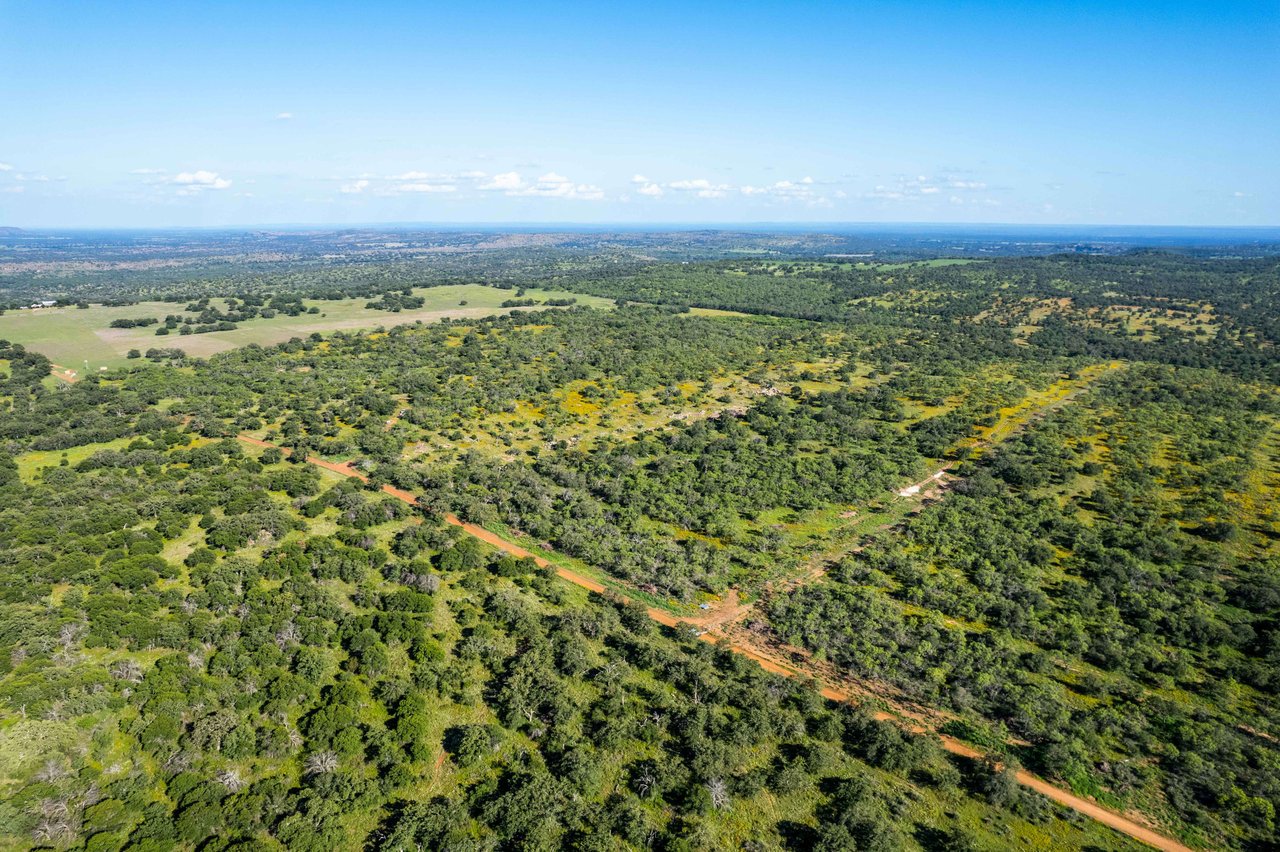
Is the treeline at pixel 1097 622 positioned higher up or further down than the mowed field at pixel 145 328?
further down

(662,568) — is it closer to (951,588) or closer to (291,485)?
(951,588)

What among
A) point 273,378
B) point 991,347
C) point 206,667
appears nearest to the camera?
point 206,667

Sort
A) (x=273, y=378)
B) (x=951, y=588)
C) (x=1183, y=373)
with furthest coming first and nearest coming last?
(x=1183, y=373) < (x=273, y=378) < (x=951, y=588)

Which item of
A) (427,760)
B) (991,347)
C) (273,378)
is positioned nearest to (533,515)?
(427,760)

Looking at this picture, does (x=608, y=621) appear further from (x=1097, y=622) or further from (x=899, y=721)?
(x=1097, y=622)

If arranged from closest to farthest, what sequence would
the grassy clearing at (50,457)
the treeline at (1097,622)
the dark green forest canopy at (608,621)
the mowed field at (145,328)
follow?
1. the dark green forest canopy at (608,621)
2. the treeline at (1097,622)
3. the grassy clearing at (50,457)
4. the mowed field at (145,328)

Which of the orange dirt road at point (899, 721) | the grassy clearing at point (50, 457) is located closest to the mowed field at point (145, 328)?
the grassy clearing at point (50, 457)

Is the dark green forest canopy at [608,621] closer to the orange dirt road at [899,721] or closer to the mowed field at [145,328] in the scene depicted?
the orange dirt road at [899,721]
